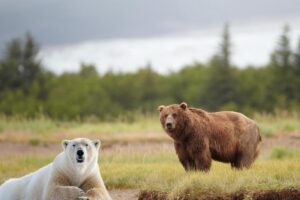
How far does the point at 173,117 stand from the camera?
1117 centimetres

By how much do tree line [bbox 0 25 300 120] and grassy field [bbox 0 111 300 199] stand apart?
16.0m

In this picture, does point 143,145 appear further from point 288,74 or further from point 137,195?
point 288,74

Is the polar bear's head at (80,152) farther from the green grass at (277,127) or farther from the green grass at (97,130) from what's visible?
the green grass at (277,127)

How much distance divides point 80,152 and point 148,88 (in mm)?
38798

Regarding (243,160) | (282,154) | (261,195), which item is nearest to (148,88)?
(282,154)

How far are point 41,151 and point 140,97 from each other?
1117 inches

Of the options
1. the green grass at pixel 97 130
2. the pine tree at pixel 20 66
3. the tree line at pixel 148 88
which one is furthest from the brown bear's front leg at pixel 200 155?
the pine tree at pixel 20 66

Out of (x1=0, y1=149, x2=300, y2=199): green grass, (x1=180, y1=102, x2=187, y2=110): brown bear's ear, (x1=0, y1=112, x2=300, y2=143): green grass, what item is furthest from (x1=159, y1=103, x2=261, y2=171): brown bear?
(x1=0, y1=112, x2=300, y2=143): green grass

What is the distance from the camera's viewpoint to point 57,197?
9.02m

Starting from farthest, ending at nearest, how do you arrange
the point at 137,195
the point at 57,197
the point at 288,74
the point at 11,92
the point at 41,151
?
the point at 11,92 < the point at 288,74 < the point at 41,151 < the point at 137,195 < the point at 57,197

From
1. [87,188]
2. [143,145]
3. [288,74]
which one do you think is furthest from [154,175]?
[288,74]

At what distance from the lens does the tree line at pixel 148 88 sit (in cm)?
4203

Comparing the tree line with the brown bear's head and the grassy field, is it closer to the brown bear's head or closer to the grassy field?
the grassy field

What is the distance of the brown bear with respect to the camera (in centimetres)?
1123
